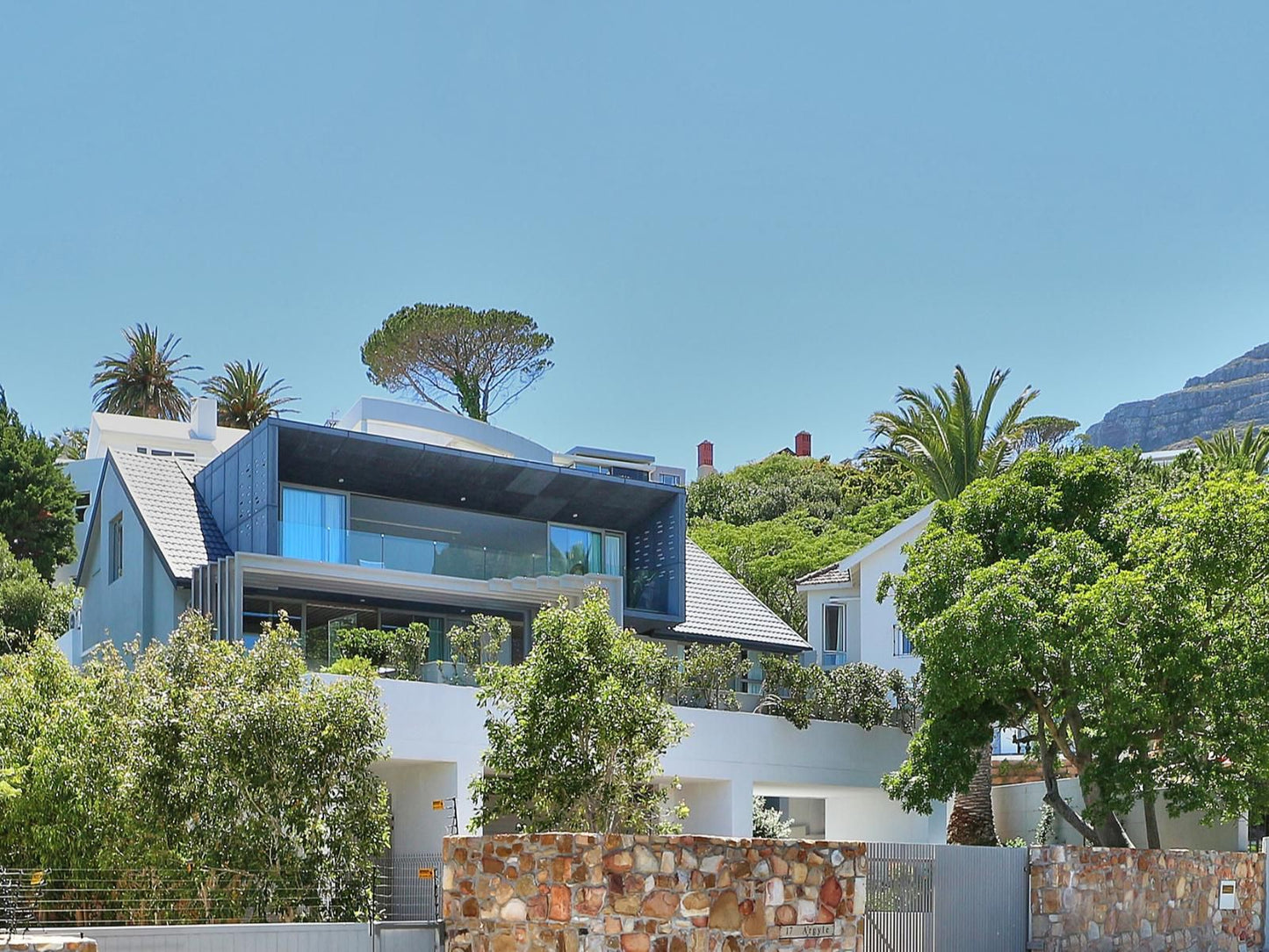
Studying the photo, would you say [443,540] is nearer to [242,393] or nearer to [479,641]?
[479,641]

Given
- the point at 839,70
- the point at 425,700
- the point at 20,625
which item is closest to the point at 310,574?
the point at 425,700

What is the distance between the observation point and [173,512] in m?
34.2

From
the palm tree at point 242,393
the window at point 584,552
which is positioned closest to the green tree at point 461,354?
the palm tree at point 242,393

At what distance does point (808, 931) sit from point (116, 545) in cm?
2281

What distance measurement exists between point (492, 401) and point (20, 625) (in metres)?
41.3

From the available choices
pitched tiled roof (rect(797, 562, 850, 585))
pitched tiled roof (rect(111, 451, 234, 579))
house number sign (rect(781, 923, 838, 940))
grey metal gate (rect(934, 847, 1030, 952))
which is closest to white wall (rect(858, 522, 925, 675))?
pitched tiled roof (rect(797, 562, 850, 585))

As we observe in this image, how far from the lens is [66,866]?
64.1ft

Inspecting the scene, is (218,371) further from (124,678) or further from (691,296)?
(124,678)

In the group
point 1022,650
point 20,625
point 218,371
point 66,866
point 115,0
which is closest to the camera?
point 66,866

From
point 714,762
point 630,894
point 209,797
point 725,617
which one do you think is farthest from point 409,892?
point 725,617

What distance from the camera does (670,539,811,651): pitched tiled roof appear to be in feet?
126

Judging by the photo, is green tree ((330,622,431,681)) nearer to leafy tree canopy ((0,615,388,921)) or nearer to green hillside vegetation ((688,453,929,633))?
leafy tree canopy ((0,615,388,921))

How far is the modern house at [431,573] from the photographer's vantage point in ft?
97.1

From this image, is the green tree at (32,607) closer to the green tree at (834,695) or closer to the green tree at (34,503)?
the green tree at (34,503)
